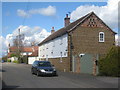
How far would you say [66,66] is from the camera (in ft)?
104

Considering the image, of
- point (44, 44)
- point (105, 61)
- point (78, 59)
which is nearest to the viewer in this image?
point (105, 61)

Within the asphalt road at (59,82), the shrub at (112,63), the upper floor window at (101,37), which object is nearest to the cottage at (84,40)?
the upper floor window at (101,37)

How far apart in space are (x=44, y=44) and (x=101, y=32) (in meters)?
16.9

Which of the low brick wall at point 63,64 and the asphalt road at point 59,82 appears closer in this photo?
the asphalt road at point 59,82

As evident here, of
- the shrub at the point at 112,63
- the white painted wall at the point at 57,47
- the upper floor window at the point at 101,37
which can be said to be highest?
the upper floor window at the point at 101,37

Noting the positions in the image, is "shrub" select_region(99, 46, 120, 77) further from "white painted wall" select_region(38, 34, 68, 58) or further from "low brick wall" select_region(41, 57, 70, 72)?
"white painted wall" select_region(38, 34, 68, 58)

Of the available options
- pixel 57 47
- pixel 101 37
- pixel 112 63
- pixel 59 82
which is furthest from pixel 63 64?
pixel 59 82

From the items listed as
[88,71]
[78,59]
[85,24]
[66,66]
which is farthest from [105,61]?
[85,24]

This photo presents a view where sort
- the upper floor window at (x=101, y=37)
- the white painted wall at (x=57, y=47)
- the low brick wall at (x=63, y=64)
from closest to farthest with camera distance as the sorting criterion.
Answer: the low brick wall at (x=63, y=64), the white painted wall at (x=57, y=47), the upper floor window at (x=101, y=37)

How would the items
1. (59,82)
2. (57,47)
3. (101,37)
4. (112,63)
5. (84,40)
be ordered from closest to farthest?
(59,82)
(112,63)
(84,40)
(101,37)
(57,47)

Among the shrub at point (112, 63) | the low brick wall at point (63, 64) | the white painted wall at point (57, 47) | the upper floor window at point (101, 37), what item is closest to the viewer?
the shrub at point (112, 63)

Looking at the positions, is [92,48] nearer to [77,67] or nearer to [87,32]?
[87,32]

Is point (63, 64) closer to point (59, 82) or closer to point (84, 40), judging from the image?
point (84, 40)

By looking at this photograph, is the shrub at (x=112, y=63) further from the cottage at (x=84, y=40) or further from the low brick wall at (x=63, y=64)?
the low brick wall at (x=63, y=64)
